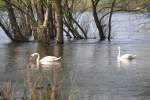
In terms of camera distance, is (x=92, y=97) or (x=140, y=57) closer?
(x=92, y=97)

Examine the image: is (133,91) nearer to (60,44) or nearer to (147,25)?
(60,44)

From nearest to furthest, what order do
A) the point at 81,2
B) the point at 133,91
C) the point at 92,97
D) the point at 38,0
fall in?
1. the point at 92,97
2. the point at 133,91
3. the point at 38,0
4. the point at 81,2

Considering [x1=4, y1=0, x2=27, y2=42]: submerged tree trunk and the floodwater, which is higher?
[x1=4, y1=0, x2=27, y2=42]: submerged tree trunk

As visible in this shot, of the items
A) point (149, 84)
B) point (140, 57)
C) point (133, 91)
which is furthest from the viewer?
point (140, 57)

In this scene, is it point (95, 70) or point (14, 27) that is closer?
point (95, 70)

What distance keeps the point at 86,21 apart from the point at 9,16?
842cm

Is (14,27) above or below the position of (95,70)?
above

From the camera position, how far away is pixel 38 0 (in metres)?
40.8

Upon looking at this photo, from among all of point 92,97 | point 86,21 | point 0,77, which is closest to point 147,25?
point 86,21

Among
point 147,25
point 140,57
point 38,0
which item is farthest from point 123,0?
point 140,57

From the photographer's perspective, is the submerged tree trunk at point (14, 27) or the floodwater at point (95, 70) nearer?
the floodwater at point (95, 70)

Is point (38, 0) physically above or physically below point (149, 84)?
above

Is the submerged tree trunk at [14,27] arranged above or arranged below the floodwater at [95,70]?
above

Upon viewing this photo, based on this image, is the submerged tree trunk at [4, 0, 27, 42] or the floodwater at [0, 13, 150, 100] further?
Answer: the submerged tree trunk at [4, 0, 27, 42]
